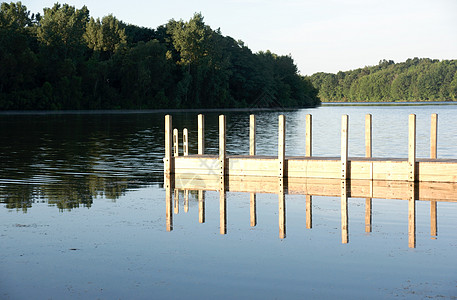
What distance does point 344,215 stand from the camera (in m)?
15.8

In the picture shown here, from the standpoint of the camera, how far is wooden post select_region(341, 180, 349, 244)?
43.7 feet

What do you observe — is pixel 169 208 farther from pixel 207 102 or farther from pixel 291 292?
pixel 207 102

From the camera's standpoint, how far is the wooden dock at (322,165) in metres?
20.6

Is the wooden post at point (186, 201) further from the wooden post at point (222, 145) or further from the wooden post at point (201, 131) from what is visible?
the wooden post at point (201, 131)

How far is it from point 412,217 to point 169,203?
6.38 meters

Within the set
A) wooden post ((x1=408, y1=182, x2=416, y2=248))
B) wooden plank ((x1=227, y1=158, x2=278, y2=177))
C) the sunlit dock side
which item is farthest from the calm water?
wooden plank ((x1=227, y1=158, x2=278, y2=177))

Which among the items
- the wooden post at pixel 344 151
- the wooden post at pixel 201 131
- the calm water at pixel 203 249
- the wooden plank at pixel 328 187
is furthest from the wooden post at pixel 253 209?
the wooden post at pixel 201 131

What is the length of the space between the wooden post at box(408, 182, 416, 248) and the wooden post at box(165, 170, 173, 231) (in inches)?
198

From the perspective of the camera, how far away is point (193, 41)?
395ft

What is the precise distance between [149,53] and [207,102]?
18304 mm

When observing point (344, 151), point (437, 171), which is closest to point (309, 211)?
point (344, 151)

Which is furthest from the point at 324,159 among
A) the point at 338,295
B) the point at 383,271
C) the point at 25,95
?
the point at 25,95

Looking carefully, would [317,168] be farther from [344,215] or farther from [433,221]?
[433,221]

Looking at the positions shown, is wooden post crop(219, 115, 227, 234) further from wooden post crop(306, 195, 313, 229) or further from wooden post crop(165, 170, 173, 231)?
wooden post crop(306, 195, 313, 229)
